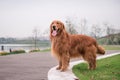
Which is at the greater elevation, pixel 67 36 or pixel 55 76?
pixel 67 36

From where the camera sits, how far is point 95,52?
11500mm

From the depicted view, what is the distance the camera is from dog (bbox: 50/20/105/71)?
423 inches

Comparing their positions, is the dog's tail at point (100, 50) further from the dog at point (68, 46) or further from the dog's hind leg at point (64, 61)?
the dog's hind leg at point (64, 61)

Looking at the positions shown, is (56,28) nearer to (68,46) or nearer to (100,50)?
(68,46)

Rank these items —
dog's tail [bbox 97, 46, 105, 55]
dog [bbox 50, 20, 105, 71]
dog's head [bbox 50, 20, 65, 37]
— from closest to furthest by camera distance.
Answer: dog's head [bbox 50, 20, 65, 37] → dog [bbox 50, 20, 105, 71] → dog's tail [bbox 97, 46, 105, 55]

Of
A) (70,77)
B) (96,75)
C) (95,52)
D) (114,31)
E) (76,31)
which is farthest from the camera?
(114,31)

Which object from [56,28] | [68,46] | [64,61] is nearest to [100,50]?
[68,46]

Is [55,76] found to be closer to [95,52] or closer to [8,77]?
[8,77]

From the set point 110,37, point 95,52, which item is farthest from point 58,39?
point 110,37

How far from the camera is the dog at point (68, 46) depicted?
1074 centimetres

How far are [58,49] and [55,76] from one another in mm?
1539

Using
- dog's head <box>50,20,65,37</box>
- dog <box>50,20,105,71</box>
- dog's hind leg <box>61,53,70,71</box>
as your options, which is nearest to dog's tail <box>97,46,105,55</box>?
dog <box>50,20,105,71</box>

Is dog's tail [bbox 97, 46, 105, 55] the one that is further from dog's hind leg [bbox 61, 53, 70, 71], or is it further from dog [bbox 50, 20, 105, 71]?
dog's hind leg [bbox 61, 53, 70, 71]

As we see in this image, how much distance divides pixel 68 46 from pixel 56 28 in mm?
993
